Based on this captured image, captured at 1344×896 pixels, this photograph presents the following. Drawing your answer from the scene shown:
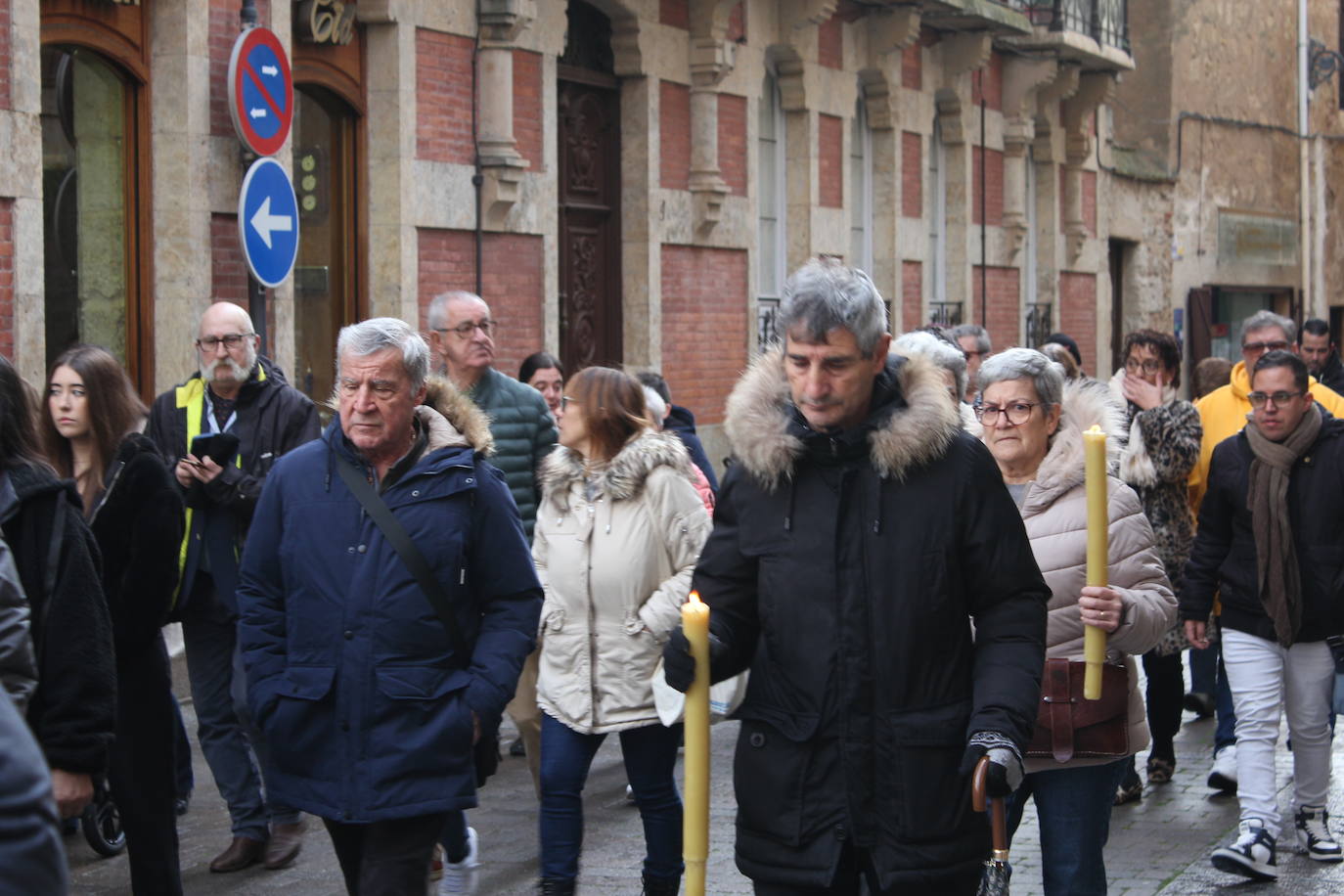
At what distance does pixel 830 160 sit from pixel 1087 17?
7242 mm

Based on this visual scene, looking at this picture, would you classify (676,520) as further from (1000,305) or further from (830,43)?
(1000,305)

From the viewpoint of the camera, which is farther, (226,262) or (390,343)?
(226,262)

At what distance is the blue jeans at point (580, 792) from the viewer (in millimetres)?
6000

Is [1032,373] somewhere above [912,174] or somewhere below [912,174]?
below

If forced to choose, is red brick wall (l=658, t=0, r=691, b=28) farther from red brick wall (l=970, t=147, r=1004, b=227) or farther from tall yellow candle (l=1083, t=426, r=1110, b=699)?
tall yellow candle (l=1083, t=426, r=1110, b=699)

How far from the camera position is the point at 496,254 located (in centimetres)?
1464

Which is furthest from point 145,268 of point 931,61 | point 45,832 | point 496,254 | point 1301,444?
point 931,61

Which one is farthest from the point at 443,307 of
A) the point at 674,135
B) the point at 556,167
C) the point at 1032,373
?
the point at 674,135

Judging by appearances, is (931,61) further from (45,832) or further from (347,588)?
(45,832)

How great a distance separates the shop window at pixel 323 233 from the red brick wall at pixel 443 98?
53 centimetres

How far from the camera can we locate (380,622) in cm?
460

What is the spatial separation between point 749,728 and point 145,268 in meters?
8.27

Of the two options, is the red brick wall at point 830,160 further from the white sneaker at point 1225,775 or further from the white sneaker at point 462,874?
the white sneaker at point 462,874

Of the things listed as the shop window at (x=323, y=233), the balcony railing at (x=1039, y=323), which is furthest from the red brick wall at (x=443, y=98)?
the balcony railing at (x=1039, y=323)
